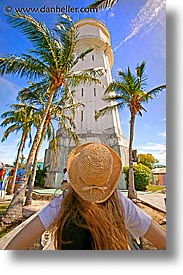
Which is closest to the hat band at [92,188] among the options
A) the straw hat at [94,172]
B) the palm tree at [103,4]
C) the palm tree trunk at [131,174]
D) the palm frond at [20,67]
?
the straw hat at [94,172]

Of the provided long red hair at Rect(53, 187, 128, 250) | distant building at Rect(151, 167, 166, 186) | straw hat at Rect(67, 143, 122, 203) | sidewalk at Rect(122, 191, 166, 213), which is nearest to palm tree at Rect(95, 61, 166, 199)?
distant building at Rect(151, 167, 166, 186)

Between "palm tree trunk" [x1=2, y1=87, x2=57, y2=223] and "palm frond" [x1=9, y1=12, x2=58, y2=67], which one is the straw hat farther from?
"palm frond" [x1=9, y1=12, x2=58, y2=67]

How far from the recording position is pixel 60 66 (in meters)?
2.05

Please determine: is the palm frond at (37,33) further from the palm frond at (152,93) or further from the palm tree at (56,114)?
the palm frond at (152,93)

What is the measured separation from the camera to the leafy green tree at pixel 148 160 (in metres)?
1.91

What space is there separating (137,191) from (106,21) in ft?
3.73

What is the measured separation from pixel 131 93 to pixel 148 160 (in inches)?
18.0

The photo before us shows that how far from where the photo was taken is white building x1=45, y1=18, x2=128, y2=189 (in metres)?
1.90

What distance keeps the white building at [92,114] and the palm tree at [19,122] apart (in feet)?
0.58

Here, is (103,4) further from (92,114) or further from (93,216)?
(93,216)

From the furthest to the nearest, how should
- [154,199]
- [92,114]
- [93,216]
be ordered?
[92,114], [154,199], [93,216]

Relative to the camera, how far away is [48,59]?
2.06m

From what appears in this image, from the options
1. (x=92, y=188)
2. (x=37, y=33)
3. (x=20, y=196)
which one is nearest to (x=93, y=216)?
(x=92, y=188)

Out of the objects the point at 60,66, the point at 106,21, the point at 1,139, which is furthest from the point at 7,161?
the point at 106,21
